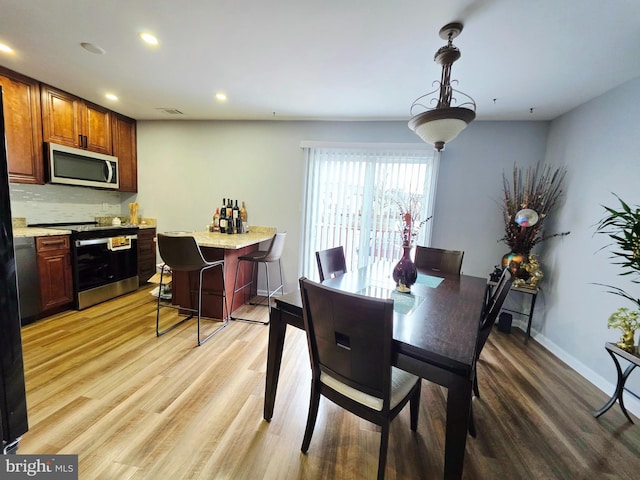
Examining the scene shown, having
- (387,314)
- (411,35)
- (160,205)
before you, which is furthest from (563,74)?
(160,205)

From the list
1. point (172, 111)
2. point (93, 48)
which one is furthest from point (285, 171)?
point (93, 48)

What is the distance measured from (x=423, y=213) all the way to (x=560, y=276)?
4.88 ft

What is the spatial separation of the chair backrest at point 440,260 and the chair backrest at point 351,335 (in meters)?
1.68

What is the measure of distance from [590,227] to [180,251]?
12.0 ft

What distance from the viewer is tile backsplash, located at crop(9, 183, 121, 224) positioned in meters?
2.93

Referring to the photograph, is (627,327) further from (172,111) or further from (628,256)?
(172,111)

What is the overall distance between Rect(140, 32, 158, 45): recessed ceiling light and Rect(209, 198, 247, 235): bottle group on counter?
1969 mm

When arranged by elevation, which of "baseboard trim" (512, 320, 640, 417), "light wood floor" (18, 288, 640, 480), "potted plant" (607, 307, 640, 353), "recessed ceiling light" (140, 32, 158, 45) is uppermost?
"recessed ceiling light" (140, 32, 158, 45)

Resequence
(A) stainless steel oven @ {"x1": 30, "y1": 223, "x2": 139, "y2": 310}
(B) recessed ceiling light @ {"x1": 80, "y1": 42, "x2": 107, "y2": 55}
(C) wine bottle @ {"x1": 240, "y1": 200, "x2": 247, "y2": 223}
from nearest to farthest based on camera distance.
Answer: (B) recessed ceiling light @ {"x1": 80, "y1": 42, "x2": 107, "y2": 55}, (A) stainless steel oven @ {"x1": 30, "y1": 223, "x2": 139, "y2": 310}, (C) wine bottle @ {"x1": 240, "y1": 200, "x2": 247, "y2": 223}

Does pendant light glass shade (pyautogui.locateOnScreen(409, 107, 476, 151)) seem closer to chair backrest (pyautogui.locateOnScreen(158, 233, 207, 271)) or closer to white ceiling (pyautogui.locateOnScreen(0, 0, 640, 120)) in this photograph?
white ceiling (pyautogui.locateOnScreen(0, 0, 640, 120))

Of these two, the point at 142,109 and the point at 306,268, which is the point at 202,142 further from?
the point at 306,268

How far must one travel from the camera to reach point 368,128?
136 inches

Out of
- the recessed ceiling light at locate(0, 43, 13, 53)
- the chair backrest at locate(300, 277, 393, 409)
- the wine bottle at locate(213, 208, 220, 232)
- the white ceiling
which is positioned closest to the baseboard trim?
the chair backrest at locate(300, 277, 393, 409)

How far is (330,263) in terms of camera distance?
2318mm
